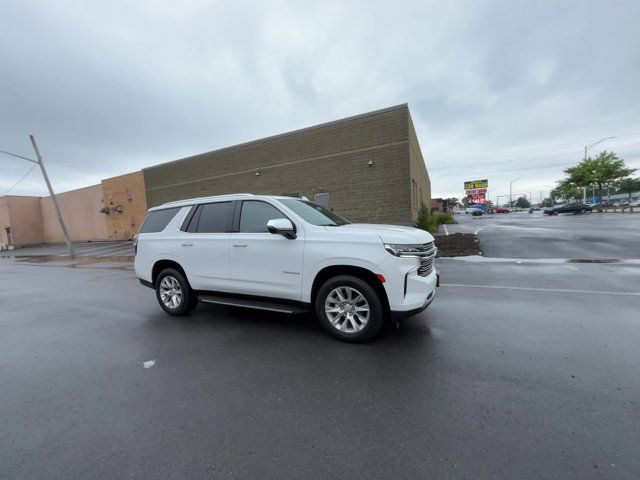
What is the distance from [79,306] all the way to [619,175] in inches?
2163

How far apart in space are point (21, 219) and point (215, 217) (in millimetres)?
45516

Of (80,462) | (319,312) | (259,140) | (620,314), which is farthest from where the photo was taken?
(259,140)

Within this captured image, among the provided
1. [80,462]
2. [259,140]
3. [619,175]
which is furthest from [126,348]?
[619,175]

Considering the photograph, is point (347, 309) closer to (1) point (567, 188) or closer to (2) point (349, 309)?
(2) point (349, 309)

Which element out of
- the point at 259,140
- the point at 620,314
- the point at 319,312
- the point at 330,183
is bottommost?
the point at 620,314

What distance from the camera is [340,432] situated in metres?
2.34

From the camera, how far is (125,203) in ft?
94.4

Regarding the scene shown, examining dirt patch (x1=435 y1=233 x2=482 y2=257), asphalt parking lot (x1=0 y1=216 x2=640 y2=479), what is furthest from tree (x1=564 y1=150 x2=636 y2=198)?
asphalt parking lot (x1=0 y1=216 x2=640 y2=479)

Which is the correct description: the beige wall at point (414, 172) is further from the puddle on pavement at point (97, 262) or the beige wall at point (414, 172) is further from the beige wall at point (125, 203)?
the beige wall at point (125, 203)

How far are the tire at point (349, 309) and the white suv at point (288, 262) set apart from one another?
0.04 ft

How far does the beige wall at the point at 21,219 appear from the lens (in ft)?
116

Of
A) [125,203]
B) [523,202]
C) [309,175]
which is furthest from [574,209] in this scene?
[523,202]

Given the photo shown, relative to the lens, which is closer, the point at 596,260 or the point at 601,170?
the point at 596,260

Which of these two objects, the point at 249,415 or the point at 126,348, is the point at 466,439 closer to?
the point at 249,415
